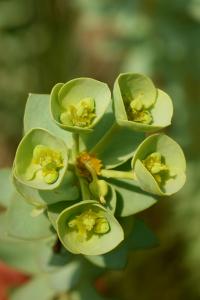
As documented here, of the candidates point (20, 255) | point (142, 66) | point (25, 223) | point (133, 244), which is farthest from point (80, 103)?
point (142, 66)

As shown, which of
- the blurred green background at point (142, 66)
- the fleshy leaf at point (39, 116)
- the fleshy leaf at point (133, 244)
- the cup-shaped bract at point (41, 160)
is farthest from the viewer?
the blurred green background at point (142, 66)

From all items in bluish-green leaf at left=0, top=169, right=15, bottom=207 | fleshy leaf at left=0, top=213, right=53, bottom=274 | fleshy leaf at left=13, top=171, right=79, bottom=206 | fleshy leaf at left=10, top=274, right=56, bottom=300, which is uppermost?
fleshy leaf at left=13, top=171, right=79, bottom=206

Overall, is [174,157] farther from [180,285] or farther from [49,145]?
[180,285]

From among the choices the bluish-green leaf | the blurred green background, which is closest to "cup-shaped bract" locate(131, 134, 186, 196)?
the bluish-green leaf

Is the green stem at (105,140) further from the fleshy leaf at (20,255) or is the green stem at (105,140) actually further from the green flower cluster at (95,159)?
the fleshy leaf at (20,255)

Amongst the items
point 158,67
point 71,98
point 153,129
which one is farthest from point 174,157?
point 158,67

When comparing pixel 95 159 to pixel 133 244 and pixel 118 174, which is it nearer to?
pixel 118 174

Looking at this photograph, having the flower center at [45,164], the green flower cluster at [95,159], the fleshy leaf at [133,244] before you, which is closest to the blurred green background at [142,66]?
the fleshy leaf at [133,244]

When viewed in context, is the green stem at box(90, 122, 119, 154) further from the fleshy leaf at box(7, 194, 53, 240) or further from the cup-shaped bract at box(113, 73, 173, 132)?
Result: the fleshy leaf at box(7, 194, 53, 240)
